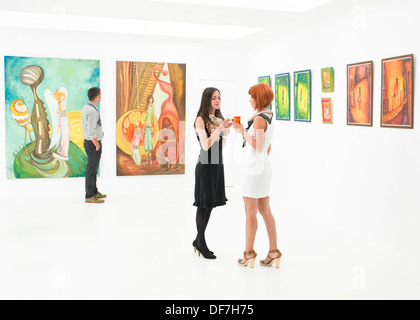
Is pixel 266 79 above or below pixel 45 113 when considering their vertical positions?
above

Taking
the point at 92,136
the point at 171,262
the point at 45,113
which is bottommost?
the point at 171,262

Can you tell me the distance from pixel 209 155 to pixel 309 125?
7.71 ft

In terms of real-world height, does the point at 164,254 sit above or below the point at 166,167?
below

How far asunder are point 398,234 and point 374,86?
4.92 ft

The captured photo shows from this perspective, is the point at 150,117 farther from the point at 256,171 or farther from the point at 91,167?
the point at 256,171

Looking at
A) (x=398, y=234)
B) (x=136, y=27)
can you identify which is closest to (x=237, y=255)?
(x=398, y=234)

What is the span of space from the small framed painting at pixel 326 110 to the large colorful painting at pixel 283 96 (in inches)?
38.0

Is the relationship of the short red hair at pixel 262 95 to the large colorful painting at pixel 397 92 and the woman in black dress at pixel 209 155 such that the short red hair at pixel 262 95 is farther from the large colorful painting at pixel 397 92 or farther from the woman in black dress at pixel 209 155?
the large colorful painting at pixel 397 92

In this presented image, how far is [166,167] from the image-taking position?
8211 mm

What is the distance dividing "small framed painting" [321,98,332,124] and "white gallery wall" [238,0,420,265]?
0.20ft

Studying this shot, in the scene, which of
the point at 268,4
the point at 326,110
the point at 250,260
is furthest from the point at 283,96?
the point at 250,260

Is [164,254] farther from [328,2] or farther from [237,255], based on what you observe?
[328,2]

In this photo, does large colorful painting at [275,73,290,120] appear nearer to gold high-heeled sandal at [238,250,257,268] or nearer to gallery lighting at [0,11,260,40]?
gallery lighting at [0,11,260,40]

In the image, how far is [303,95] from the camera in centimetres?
629
